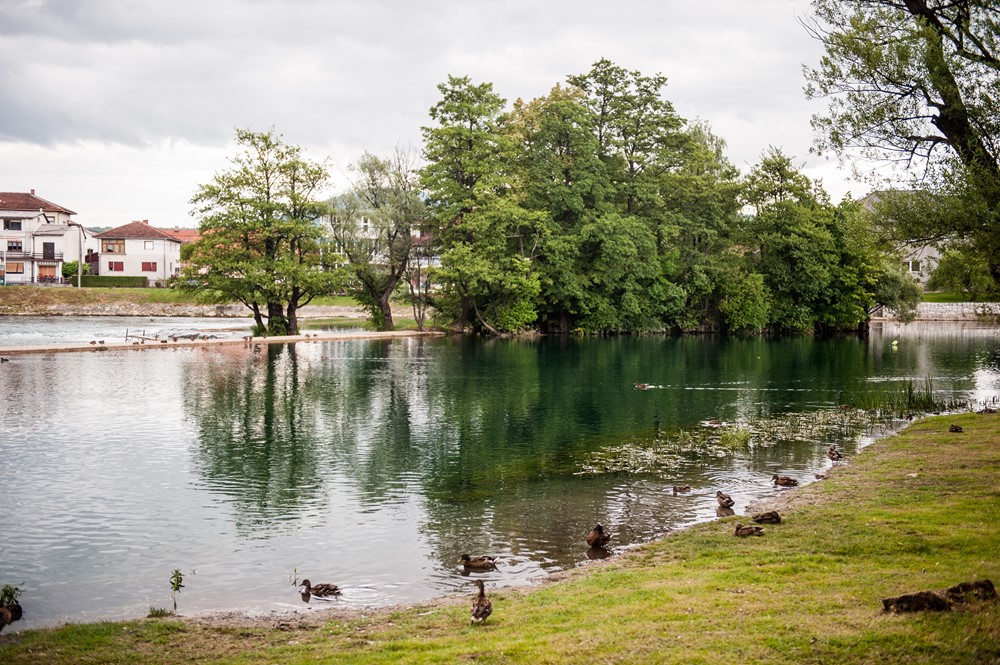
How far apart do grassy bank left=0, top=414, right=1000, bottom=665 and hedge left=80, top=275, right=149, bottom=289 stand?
395 ft

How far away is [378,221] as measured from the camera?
77500 mm

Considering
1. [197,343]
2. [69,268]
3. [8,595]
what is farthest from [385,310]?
[8,595]

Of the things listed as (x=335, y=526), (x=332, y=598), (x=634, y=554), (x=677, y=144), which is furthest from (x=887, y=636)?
(x=677, y=144)

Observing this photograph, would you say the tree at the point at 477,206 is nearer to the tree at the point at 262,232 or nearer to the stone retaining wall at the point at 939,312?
the tree at the point at 262,232

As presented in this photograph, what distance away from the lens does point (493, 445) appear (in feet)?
91.8

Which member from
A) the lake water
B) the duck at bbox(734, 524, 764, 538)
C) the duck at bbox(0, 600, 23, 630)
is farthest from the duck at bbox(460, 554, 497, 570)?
the duck at bbox(0, 600, 23, 630)

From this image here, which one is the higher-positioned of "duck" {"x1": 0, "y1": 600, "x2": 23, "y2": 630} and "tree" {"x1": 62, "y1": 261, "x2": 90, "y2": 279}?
"tree" {"x1": 62, "y1": 261, "x2": 90, "y2": 279}

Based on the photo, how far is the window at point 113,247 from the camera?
13300cm

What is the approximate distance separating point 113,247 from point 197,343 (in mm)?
77656

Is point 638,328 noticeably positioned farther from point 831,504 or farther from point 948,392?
point 831,504

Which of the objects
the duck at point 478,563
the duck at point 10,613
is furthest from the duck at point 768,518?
the duck at point 10,613

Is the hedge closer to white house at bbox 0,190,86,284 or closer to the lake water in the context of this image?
white house at bbox 0,190,86,284

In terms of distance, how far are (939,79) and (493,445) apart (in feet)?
54.1

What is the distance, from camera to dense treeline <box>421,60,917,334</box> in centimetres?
7850
